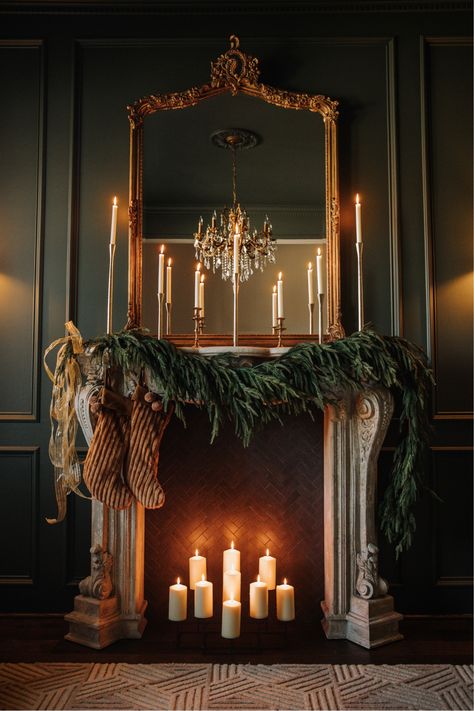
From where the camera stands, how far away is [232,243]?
2619 mm

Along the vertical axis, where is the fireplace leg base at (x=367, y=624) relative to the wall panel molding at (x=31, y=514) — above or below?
below

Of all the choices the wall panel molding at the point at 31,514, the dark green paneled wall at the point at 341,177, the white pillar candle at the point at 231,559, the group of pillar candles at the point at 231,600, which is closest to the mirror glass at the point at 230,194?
the dark green paneled wall at the point at 341,177

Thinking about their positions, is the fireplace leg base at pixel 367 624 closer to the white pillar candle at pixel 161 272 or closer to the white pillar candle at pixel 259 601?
the white pillar candle at pixel 259 601

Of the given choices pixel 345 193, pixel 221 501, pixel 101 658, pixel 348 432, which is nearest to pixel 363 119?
pixel 345 193

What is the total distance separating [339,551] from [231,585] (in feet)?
1.53

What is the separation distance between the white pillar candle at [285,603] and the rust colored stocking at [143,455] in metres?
0.63

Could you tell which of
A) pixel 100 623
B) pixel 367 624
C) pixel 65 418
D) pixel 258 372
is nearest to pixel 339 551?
→ pixel 367 624

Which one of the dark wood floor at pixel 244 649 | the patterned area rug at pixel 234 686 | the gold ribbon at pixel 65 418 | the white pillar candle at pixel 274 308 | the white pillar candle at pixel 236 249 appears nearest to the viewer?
the patterned area rug at pixel 234 686

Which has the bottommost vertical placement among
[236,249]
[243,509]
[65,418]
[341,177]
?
[243,509]

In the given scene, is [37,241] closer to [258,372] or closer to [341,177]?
[258,372]

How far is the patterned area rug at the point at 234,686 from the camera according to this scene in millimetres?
1823

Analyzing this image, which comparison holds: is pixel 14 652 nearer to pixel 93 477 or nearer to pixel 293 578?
pixel 93 477

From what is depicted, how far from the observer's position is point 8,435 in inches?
102

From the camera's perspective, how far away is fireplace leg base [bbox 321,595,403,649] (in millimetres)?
2201
